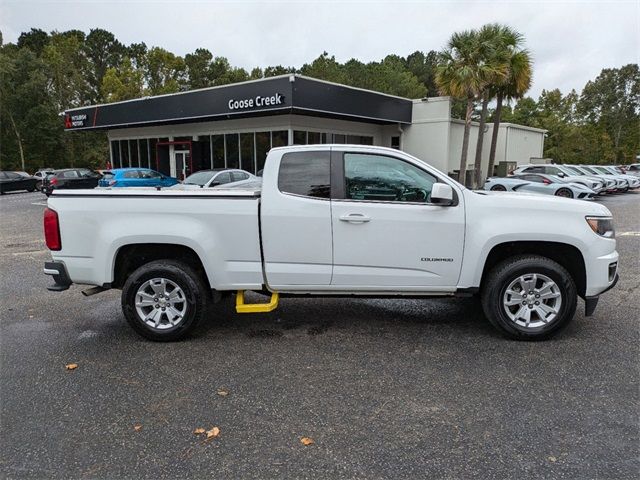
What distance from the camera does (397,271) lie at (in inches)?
183

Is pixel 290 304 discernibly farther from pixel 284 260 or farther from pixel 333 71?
pixel 333 71

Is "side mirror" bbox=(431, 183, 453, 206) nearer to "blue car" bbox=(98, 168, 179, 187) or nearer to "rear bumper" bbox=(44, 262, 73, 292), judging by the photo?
"rear bumper" bbox=(44, 262, 73, 292)

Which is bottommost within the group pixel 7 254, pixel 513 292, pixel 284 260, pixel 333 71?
pixel 7 254

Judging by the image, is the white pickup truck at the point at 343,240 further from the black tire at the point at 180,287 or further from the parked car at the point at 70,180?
the parked car at the point at 70,180

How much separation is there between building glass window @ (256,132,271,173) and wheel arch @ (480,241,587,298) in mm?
18613

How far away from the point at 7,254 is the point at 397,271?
870 cm

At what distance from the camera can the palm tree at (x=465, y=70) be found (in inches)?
890

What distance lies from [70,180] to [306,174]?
71.5ft

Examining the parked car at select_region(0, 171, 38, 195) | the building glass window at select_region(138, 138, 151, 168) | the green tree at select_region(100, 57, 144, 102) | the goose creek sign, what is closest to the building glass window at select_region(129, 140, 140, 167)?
the building glass window at select_region(138, 138, 151, 168)

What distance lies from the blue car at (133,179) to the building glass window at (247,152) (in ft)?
12.5

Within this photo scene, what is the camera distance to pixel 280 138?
22062 mm

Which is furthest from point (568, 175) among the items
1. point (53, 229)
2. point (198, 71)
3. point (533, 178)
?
point (198, 71)

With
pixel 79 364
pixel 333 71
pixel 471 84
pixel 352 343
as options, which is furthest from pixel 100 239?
pixel 333 71

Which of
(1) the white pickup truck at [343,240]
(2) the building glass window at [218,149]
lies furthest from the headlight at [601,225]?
(2) the building glass window at [218,149]
